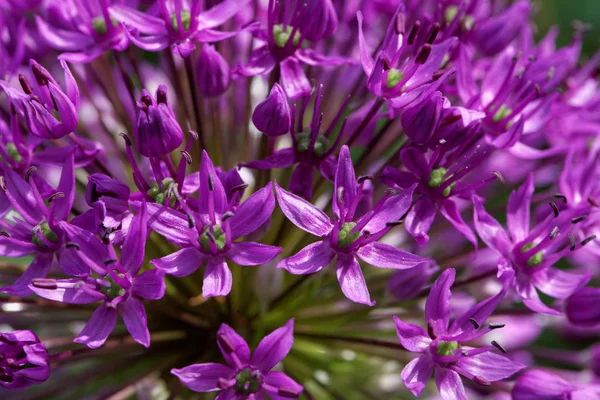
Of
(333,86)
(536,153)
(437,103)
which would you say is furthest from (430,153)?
(333,86)

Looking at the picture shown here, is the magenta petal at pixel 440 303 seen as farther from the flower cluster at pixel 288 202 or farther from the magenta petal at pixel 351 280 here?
the magenta petal at pixel 351 280

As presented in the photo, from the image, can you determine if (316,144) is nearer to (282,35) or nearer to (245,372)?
(282,35)

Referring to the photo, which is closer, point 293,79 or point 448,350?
point 448,350

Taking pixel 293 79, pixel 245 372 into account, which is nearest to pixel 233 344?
pixel 245 372

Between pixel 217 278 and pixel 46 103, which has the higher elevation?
pixel 46 103

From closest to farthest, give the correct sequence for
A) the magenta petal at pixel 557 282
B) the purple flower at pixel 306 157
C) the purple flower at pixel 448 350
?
the purple flower at pixel 448 350 → the purple flower at pixel 306 157 → the magenta petal at pixel 557 282

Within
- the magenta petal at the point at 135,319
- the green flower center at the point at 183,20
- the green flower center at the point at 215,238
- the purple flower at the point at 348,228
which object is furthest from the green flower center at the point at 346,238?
the green flower center at the point at 183,20
